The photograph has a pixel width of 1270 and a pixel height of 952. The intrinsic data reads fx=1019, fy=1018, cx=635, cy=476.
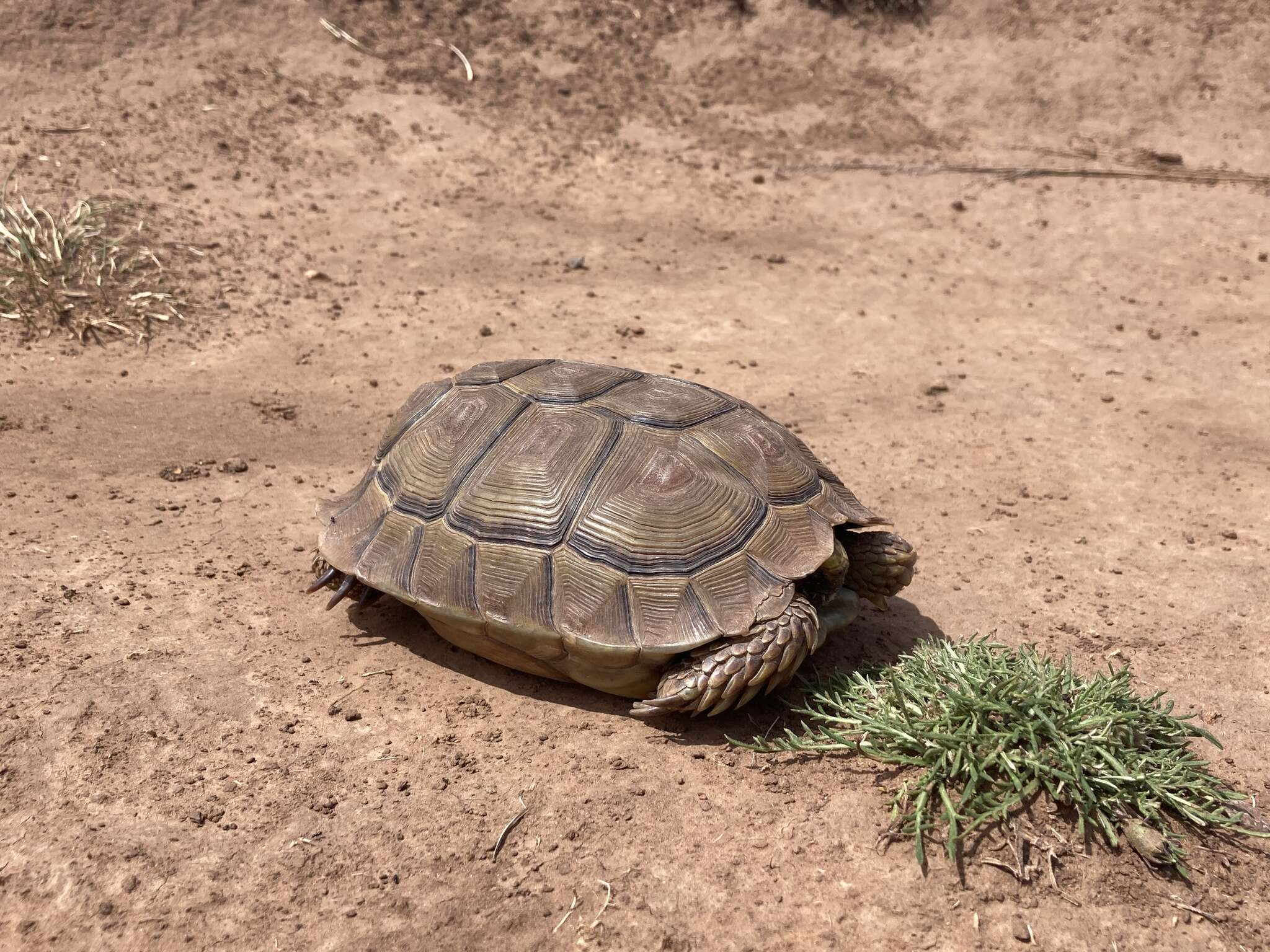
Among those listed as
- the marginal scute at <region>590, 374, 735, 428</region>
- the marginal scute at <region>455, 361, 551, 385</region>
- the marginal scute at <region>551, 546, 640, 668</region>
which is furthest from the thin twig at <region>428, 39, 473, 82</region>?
the marginal scute at <region>551, 546, 640, 668</region>

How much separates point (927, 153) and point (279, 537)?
7973mm

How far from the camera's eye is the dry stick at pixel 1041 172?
384 inches

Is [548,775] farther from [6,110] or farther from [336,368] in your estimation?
[6,110]

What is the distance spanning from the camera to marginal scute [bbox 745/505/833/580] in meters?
3.64

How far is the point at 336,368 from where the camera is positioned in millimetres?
6672

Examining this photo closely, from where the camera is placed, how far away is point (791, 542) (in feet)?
12.2

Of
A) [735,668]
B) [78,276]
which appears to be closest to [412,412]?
[735,668]

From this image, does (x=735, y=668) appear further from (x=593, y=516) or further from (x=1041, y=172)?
(x=1041, y=172)

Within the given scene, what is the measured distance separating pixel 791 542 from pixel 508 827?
1396 millimetres

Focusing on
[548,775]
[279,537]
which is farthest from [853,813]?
[279,537]

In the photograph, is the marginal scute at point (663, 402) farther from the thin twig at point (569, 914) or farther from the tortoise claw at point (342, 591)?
the thin twig at point (569, 914)

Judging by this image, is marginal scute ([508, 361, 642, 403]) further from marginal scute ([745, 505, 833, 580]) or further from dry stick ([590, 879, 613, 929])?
dry stick ([590, 879, 613, 929])

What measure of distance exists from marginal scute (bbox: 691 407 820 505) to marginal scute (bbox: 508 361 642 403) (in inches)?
18.1

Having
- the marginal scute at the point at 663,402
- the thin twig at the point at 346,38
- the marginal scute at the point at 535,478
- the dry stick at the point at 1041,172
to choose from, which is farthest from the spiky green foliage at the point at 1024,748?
the thin twig at the point at 346,38
